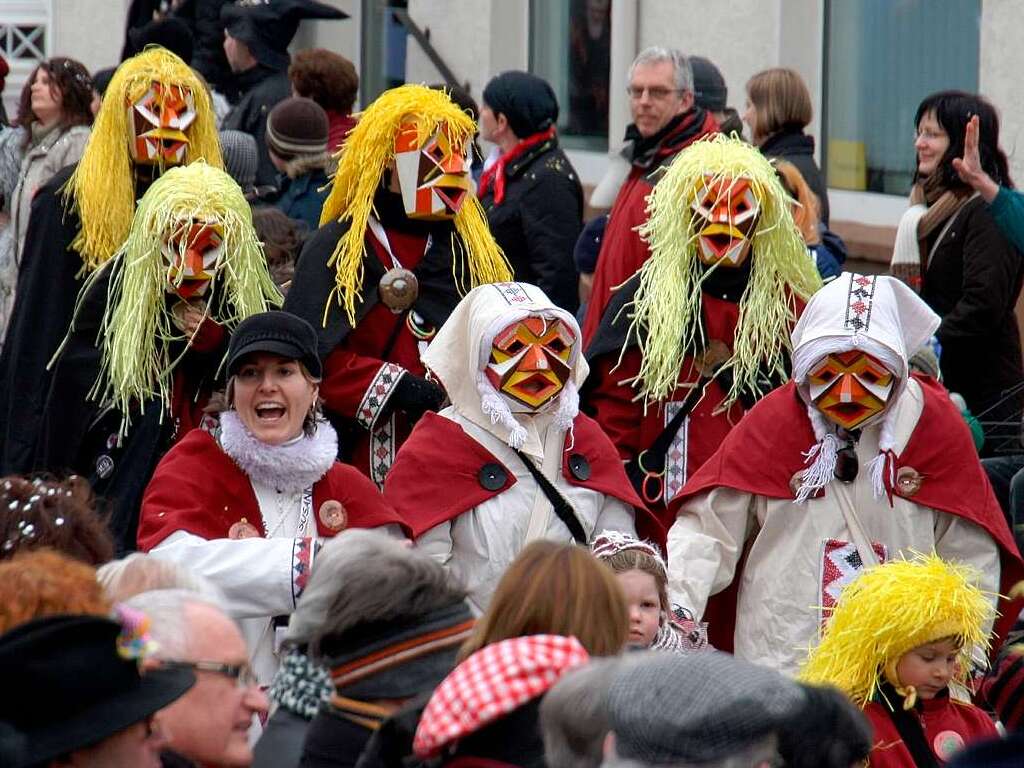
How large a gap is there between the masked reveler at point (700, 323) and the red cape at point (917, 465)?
633mm

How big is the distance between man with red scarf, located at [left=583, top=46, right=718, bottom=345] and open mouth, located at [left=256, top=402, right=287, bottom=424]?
1.93m

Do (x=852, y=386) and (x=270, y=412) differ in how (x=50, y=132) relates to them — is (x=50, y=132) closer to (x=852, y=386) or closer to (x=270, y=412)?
(x=270, y=412)

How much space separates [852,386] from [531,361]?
2.89 feet

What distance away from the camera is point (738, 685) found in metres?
3.20

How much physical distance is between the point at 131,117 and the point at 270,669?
2.81 m

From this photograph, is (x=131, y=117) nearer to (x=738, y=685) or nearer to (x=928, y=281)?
(x=928, y=281)

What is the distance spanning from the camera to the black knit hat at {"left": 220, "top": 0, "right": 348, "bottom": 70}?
11836mm

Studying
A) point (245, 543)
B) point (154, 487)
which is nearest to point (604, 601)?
point (245, 543)

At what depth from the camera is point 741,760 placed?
3.15 meters

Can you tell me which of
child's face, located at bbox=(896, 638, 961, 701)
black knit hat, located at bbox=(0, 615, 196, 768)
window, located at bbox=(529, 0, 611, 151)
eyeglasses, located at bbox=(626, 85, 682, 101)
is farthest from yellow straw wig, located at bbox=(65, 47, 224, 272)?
window, located at bbox=(529, 0, 611, 151)

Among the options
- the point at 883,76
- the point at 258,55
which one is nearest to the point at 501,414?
the point at 883,76

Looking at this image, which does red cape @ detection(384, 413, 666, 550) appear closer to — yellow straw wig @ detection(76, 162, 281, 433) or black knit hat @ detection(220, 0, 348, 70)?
yellow straw wig @ detection(76, 162, 281, 433)

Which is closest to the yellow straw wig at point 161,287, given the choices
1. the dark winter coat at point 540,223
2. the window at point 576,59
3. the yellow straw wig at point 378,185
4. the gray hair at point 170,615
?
the yellow straw wig at point 378,185

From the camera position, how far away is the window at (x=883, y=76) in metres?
10.7
